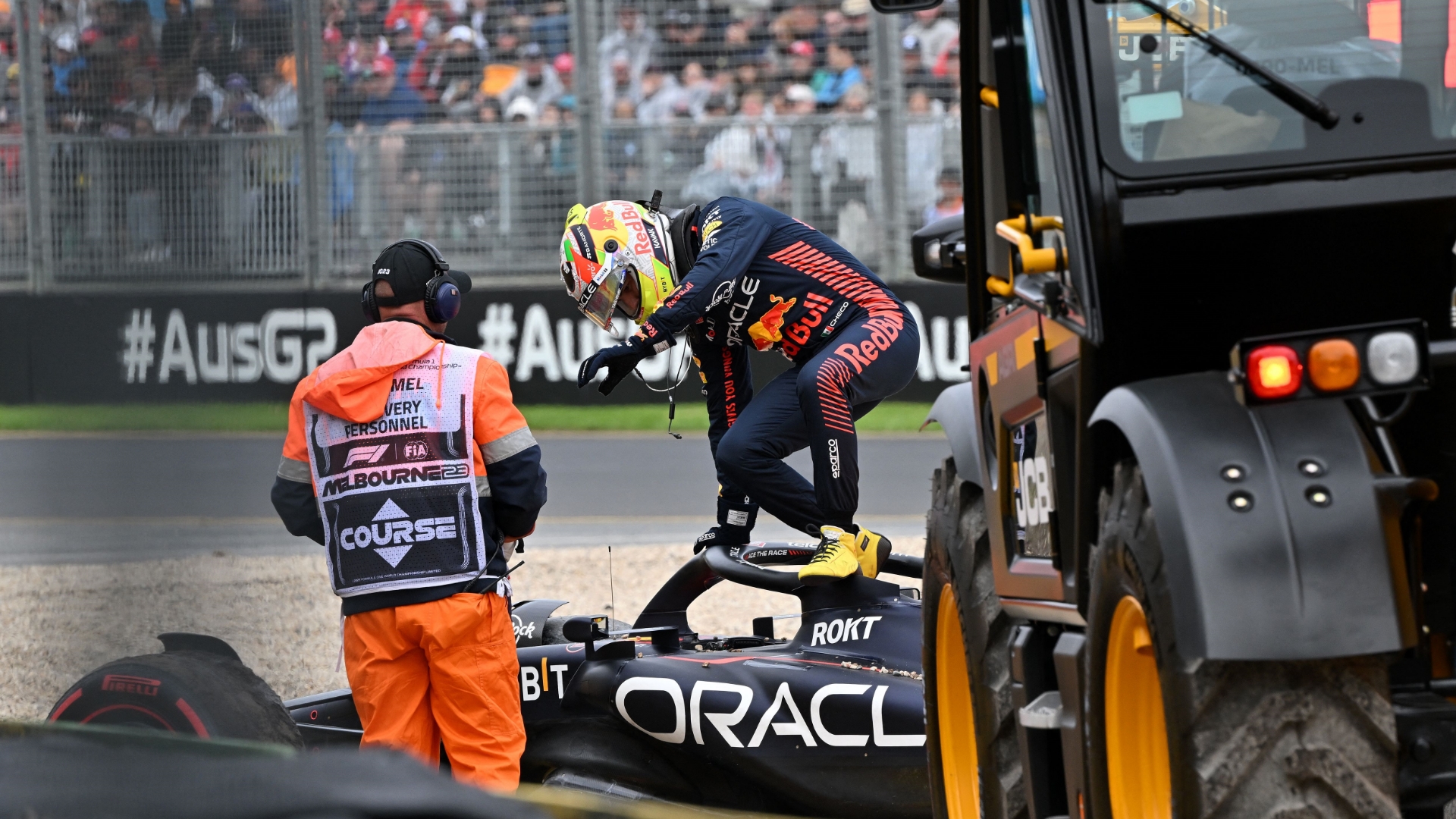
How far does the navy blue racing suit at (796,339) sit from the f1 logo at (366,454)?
1581 millimetres

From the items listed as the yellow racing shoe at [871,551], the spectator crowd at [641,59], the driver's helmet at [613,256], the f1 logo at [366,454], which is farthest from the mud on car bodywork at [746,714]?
the spectator crowd at [641,59]

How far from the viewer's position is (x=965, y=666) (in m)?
4.35

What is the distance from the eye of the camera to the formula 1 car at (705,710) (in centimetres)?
496

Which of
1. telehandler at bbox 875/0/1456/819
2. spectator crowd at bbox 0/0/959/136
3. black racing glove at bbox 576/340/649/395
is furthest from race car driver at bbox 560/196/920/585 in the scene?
spectator crowd at bbox 0/0/959/136

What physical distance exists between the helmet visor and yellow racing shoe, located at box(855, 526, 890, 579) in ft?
4.29

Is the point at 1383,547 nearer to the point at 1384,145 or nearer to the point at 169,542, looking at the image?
the point at 1384,145

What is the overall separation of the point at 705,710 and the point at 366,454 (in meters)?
1.30

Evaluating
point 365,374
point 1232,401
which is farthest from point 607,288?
point 1232,401

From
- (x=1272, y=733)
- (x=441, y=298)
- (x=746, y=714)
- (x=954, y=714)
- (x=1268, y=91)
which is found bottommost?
(x=746, y=714)

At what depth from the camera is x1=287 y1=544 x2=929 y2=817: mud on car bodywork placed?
16.9 ft

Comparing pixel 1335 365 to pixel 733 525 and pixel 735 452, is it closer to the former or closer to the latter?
pixel 735 452

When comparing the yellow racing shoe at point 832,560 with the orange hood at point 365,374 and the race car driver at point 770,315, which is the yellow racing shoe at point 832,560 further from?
the orange hood at point 365,374

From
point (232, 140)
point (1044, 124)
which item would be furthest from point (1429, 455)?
point (232, 140)

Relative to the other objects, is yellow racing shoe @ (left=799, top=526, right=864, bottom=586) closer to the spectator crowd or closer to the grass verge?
the grass verge
